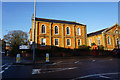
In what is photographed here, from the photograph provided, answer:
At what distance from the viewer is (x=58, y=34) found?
27.7m

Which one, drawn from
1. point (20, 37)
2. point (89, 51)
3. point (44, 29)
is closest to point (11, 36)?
point (20, 37)

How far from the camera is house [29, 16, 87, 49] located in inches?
1016

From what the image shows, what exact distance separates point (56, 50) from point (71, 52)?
3756mm

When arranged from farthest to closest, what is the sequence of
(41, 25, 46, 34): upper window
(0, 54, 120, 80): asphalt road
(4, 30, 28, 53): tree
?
(4, 30, 28, 53): tree, (41, 25, 46, 34): upper window, (0, 54, 120, 80): asphalt road

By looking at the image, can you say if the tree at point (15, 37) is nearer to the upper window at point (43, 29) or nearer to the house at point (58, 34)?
the house at point (58, 34)

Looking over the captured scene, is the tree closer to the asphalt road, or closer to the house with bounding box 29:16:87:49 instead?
the house with bounding box 29:16:87:49

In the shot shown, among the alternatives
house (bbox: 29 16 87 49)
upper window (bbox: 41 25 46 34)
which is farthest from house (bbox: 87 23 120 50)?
upper window (bbox: 41 25 46 34)

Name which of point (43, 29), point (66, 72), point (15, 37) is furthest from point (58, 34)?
point (66, 72)

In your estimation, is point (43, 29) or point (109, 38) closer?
point (43, 29)

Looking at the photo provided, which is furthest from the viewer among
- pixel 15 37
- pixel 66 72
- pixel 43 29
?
pixel 15 37

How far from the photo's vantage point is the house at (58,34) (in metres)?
25.8

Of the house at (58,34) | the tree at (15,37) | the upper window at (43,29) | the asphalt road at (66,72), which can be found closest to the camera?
the asphalt road at (66,72)

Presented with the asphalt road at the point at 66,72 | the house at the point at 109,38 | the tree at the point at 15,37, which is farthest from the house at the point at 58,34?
the asphalt road at the point at 66,72

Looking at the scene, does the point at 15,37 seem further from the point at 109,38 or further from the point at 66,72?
the point at 109,38
